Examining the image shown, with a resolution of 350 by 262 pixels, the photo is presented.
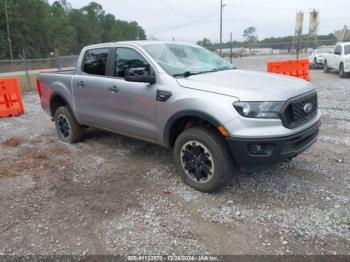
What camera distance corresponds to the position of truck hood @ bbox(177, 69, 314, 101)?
11.2ft

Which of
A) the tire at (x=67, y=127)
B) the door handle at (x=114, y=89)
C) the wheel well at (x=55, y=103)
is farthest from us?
the wheel well at (x=55, y=103)

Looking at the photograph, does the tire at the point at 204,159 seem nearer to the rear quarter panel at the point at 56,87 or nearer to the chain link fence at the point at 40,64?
the rear quarter panel at the point at 56,87

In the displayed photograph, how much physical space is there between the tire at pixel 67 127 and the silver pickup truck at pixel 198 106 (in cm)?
55

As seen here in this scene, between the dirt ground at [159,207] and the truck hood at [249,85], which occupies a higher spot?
the truck hood at [249,85]

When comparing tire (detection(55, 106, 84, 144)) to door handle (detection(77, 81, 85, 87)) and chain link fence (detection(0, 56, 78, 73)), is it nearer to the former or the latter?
door handle (detection(77, 81, 85, 87))

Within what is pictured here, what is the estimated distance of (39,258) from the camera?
293cm

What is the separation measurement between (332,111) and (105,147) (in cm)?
559

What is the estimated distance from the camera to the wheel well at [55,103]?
6.24 metres

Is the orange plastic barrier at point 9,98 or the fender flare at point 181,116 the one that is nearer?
the fender flare at point 181,116

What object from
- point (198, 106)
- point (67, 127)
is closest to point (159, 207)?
point (198, 106)

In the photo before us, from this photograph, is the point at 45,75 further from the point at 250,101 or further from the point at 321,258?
the point at 321,258

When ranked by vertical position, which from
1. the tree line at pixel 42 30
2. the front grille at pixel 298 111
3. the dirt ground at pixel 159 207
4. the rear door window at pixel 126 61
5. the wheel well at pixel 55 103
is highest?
the tree line at pixel 42 30

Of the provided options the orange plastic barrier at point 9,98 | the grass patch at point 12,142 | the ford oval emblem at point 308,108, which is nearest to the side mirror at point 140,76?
the ford oval emblem at point 308,108

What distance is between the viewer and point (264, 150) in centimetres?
341
